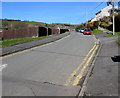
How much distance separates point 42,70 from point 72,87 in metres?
2.72

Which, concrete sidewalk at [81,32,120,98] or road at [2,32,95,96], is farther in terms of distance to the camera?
road at [2,32,95,96]

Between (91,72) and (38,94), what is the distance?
3403 millimetres

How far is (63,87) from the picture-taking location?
7109 millimetres

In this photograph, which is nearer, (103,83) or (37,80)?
(103,83)

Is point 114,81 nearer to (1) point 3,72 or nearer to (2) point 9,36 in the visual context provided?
(1) point 3,72

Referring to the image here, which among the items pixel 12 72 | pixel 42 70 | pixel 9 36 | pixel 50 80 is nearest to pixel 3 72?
pixel 12 72

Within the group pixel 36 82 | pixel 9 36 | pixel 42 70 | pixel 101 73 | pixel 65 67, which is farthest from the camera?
pixel 9 36

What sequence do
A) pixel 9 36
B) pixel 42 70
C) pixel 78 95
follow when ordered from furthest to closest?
pixel 9 36 < pixel 42 70 < pixel 78 95

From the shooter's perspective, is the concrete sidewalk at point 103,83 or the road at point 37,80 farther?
the road at point 37,80

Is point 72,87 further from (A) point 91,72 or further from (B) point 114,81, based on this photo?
(A) point 91,72

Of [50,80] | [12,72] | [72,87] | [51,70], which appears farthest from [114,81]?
[12,72]

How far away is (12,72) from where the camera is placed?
909 centimetres

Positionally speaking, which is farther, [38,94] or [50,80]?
[50,80]

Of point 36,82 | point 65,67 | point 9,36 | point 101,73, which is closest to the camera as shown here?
point 36,82
